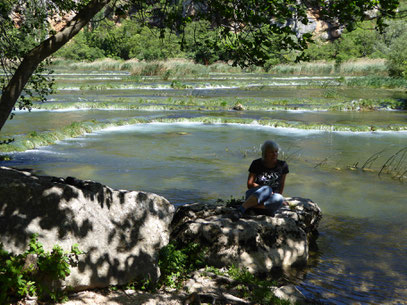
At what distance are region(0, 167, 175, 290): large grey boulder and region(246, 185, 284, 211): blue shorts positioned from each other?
5.53 ft

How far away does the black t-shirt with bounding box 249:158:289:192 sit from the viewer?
7.22 meters

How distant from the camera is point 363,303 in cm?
588

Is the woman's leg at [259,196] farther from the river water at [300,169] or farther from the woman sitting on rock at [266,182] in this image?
the river water at [300,169]

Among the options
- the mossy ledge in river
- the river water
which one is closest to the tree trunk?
the river water

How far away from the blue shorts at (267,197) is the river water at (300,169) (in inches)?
40.8

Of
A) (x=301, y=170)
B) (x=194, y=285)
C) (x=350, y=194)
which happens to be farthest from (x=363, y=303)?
(x=301, y=170)

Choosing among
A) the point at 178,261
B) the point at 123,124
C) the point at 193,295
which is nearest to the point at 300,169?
the point at 178,261

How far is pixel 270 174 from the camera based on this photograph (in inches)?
285

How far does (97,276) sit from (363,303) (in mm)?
3307

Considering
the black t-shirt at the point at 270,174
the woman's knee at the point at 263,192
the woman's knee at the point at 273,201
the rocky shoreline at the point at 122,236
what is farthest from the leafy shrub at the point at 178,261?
the black t-shirt at the point at 270,174

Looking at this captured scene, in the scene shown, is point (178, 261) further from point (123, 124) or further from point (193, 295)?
point (123, 124)

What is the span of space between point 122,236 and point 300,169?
9.59 metres

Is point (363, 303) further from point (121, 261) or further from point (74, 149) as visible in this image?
point (74, 149)

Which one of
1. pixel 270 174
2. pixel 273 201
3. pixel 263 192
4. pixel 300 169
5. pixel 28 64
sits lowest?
pixel 300 169
